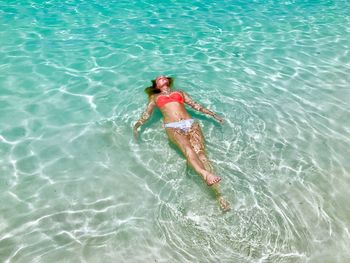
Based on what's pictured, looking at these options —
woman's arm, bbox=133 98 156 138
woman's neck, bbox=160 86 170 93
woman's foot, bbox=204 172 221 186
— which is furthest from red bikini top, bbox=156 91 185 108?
woman's foot, bbox=204 172 221 186

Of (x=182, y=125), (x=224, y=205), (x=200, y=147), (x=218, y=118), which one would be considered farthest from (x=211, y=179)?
(x=218, y=118)

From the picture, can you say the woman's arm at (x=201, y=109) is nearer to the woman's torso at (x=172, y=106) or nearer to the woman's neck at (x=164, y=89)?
the woman's torso at (x=172, y=106)

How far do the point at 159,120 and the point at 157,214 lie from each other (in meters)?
2.60

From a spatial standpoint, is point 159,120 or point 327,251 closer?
point 327,251

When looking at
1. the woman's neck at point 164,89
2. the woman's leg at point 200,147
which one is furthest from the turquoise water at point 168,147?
the woman's neck at point 164,89

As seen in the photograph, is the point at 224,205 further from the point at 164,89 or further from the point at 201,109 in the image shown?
the point at 164,89

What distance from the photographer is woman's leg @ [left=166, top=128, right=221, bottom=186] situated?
16.9ft

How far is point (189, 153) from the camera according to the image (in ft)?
19.1

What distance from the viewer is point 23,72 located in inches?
362

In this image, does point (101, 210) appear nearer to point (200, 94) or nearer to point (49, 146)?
point (49, 146)

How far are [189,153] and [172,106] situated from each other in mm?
1513

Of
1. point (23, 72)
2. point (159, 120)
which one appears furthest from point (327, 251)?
point (23, 72)

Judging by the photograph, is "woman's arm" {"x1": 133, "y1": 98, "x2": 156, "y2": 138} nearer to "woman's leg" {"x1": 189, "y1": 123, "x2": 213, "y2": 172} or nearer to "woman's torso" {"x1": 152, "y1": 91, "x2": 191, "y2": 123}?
"woman's torso" {"x1": 152, "y1": 91, "x2": 191, "y2": 123}

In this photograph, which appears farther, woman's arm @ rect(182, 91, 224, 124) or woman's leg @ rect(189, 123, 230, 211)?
woman's arm @ rect(182, 91, 224, 124)
